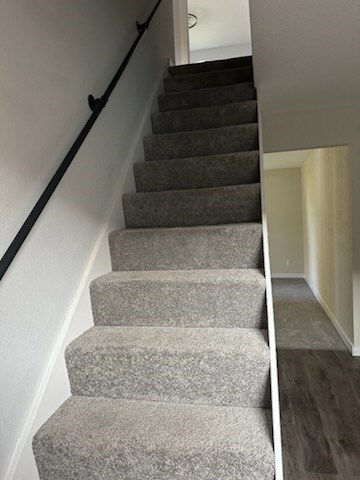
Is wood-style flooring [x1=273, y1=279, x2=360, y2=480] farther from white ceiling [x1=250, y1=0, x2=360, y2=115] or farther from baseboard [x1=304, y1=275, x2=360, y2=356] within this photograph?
white ceiling [x1=250, y1=0, x2=360, y2=115]

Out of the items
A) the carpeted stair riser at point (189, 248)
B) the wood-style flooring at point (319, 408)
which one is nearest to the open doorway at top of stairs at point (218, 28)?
the carpeted stair riser at point (189, 248)

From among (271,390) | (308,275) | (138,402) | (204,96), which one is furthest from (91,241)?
(308,275)

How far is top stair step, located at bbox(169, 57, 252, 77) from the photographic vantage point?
309 cm

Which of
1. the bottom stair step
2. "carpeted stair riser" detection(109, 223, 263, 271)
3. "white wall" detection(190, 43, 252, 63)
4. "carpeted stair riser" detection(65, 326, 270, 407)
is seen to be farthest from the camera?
"white wall" detection(190, 43, 252, 63)

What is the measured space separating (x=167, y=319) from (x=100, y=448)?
56 cm

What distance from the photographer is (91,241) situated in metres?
1.59

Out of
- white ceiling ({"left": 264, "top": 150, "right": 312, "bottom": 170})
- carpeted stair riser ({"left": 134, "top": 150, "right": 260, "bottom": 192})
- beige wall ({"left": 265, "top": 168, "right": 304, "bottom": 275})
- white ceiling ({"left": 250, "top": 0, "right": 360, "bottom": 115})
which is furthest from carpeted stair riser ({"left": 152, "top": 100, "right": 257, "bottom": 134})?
beige wall ({"left": 265, "top": 168, "right": 304, "bottom": 275})

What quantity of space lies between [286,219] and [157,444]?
21.8ft

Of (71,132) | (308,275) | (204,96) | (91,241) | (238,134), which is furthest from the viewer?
(308,275)

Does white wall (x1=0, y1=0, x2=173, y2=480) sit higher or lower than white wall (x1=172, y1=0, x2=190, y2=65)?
lower

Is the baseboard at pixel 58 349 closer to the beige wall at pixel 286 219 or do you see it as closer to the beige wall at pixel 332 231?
the beige wall at pixel 332 231

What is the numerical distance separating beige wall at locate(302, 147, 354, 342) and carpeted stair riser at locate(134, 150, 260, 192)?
142 cm

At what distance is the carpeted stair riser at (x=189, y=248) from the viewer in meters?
1.63

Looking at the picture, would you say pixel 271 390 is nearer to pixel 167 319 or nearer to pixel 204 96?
pixel 167 319
